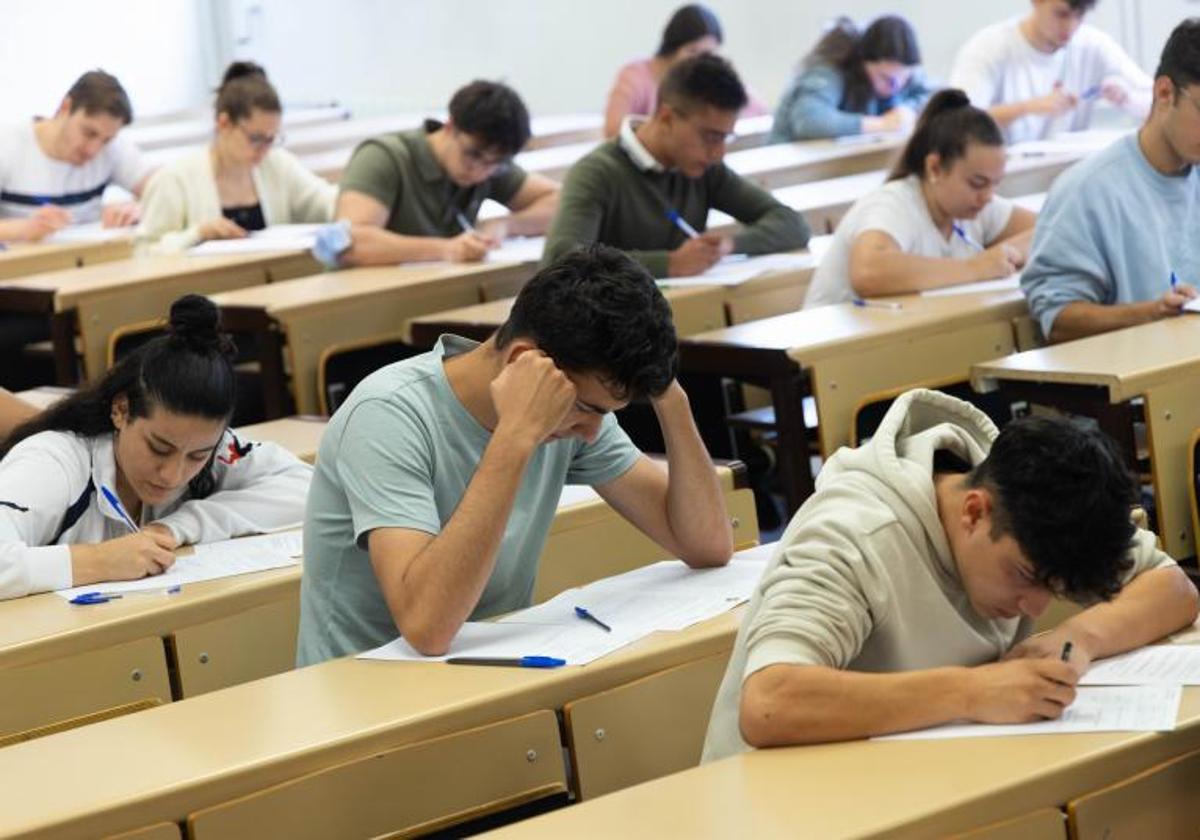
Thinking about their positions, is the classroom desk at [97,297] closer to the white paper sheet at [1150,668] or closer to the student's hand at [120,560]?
the student's hand at [120,560]

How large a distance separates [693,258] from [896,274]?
0.63 meters

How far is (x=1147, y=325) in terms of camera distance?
3.68 metres

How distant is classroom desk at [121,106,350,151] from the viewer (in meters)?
9.05

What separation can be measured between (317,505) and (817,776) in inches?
32.7

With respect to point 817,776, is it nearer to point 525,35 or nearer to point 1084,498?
point 1084,498

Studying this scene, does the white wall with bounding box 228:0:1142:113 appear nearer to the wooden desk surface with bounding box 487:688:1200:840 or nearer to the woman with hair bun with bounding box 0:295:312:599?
the woman with hair bun with bounding box 0:295:312:599

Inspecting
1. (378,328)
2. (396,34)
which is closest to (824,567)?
(378,328)

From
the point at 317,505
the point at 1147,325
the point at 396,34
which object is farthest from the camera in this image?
the point at 396,34

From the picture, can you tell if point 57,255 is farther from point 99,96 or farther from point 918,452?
point 918,452

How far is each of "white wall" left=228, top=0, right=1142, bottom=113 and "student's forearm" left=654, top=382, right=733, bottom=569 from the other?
5538 millimetres

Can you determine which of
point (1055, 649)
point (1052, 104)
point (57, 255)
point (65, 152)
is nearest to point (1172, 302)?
point (1055, 649)

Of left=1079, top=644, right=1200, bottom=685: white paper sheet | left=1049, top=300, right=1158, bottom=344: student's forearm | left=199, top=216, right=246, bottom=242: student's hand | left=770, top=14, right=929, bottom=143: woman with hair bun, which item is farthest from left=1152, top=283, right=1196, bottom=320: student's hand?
left=770, top=14, right=929, bottom=143: woman with hair bun

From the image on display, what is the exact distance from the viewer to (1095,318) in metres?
3.87

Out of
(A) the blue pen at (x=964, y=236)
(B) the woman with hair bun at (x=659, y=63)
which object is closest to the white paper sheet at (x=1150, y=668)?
(A) the blue pen at (x=964, y=236)
